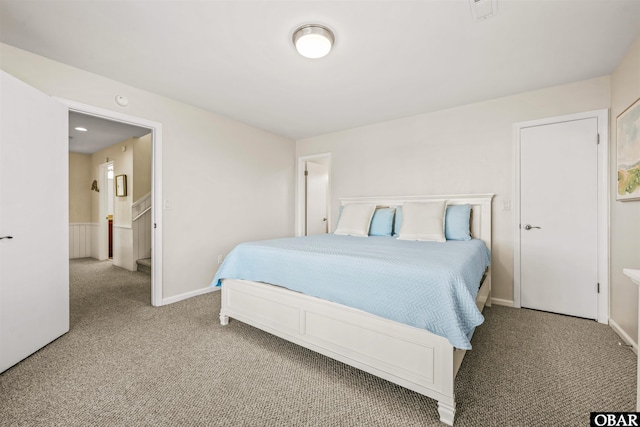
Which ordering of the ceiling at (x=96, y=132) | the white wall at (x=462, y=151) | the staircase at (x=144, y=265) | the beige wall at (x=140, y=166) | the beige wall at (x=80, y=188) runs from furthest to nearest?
1. the beige wall at (x=80, y=188)
2. the beige wall at (x=140, y=166)
3. the staircase at (x=144, y=265)
4. the ceiling at (x=96, y=132)
5. the white wall at (x=462, y=151)

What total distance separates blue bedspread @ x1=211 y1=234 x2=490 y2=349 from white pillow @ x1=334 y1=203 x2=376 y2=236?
1.25 metres

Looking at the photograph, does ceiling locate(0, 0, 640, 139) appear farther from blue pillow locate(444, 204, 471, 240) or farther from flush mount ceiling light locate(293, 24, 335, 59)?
blue pillow locate(444, 204, 471, 240)

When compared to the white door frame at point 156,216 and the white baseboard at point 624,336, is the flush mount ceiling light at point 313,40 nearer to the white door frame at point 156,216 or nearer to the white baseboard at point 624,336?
the white door frame at point 156,216

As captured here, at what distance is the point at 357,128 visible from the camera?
4.10 meters

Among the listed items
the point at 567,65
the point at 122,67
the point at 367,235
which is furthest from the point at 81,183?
the point at 567,65

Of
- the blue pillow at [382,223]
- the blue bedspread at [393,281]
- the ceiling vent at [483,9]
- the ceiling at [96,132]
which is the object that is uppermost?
the ceiling at [96,132]

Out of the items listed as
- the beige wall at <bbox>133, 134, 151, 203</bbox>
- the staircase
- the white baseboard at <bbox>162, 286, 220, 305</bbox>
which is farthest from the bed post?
the beige wall at <bbox>133, 134, 151, 203</bbox>

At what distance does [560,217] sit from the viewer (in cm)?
267

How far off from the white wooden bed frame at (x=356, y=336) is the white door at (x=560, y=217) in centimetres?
80

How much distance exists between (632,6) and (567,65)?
0.71 metres

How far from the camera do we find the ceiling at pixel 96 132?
388 cm

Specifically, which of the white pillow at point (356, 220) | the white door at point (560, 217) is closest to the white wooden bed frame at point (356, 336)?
the white door at point (560, 217)

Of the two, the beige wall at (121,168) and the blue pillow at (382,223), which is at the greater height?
the beige wall at (121,168)

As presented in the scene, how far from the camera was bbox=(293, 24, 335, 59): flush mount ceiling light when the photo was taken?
6.06 feet
